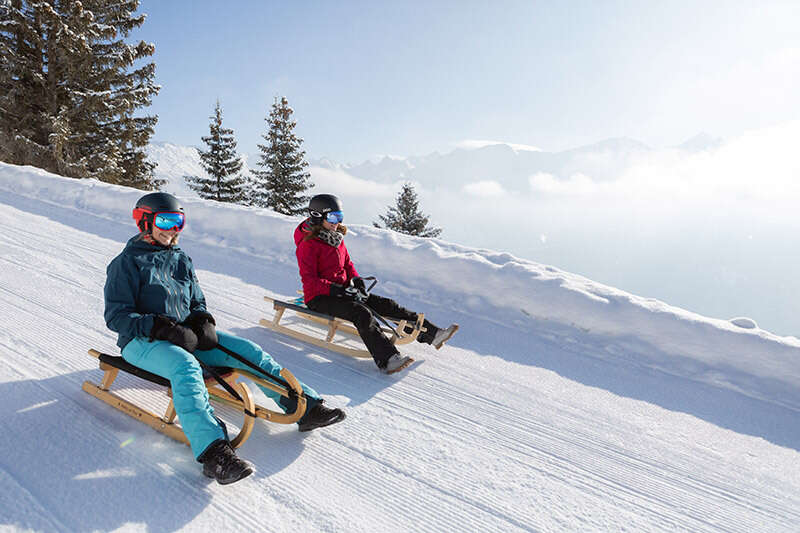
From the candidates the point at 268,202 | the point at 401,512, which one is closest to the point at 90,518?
the point at 401,512

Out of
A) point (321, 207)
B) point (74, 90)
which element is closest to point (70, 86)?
point (74, 90)

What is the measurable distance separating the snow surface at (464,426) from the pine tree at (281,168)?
18.3 m

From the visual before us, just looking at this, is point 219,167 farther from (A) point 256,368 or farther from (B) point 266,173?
(A) point 256,368

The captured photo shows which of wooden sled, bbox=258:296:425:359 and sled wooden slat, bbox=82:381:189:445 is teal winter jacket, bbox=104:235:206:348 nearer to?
sled wooden slat, bbox=82:381:189:445

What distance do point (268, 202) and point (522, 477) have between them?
23.2 m

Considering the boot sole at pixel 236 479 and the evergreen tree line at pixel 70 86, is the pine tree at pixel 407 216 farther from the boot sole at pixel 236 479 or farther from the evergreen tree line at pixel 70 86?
the boot sole at pixel 236 479

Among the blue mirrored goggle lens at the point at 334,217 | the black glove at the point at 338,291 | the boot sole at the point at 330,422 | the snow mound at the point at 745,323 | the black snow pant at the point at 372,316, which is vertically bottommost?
the boot sole at the point at 330,422

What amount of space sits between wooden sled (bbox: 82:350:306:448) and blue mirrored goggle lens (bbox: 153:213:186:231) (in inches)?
35.7

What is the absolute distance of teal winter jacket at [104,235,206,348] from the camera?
2545 mm

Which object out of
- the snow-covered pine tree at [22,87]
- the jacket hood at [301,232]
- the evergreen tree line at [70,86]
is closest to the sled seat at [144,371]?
the jacket hood at [301,232]

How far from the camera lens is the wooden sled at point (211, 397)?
2496mm

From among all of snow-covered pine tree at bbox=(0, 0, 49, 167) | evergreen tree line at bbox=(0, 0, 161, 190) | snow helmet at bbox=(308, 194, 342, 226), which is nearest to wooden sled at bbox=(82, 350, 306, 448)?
Answer: snow helmet at bbox=(308, 194, 342, 226)

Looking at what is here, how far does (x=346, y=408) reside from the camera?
3166 mm

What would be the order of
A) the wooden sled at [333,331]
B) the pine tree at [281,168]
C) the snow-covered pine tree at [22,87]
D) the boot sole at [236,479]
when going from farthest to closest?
the pine tree at [281,168] → the snow-covered pine tree at [22,87] → the wooden sled at [333,331] → the boot sole at [236,479]
